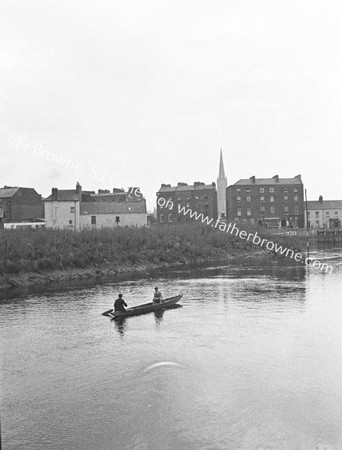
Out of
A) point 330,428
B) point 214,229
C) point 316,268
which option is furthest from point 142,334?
point 214,229

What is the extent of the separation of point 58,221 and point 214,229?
1239 inches

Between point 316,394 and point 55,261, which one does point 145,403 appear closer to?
point 316,394

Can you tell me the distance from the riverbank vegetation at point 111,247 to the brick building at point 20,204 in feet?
138

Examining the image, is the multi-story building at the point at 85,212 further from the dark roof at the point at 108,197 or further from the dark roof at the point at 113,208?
the dark roof at the point at 108,197

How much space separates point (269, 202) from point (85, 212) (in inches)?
1996

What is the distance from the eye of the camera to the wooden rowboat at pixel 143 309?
2814cm

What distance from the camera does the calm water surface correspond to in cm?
1306

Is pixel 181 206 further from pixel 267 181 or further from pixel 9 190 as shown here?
pixel 9 190

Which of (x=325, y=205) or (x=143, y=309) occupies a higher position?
(x=325, y=205)

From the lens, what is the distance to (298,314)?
28.4m

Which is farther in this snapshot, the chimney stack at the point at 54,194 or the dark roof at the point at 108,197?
the dark roof at the point at 108,197

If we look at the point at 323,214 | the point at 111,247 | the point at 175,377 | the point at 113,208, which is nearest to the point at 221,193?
the point at 323,214

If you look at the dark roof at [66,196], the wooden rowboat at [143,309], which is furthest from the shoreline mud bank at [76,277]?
the dark roof at [66,196]

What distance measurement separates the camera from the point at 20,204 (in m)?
107
